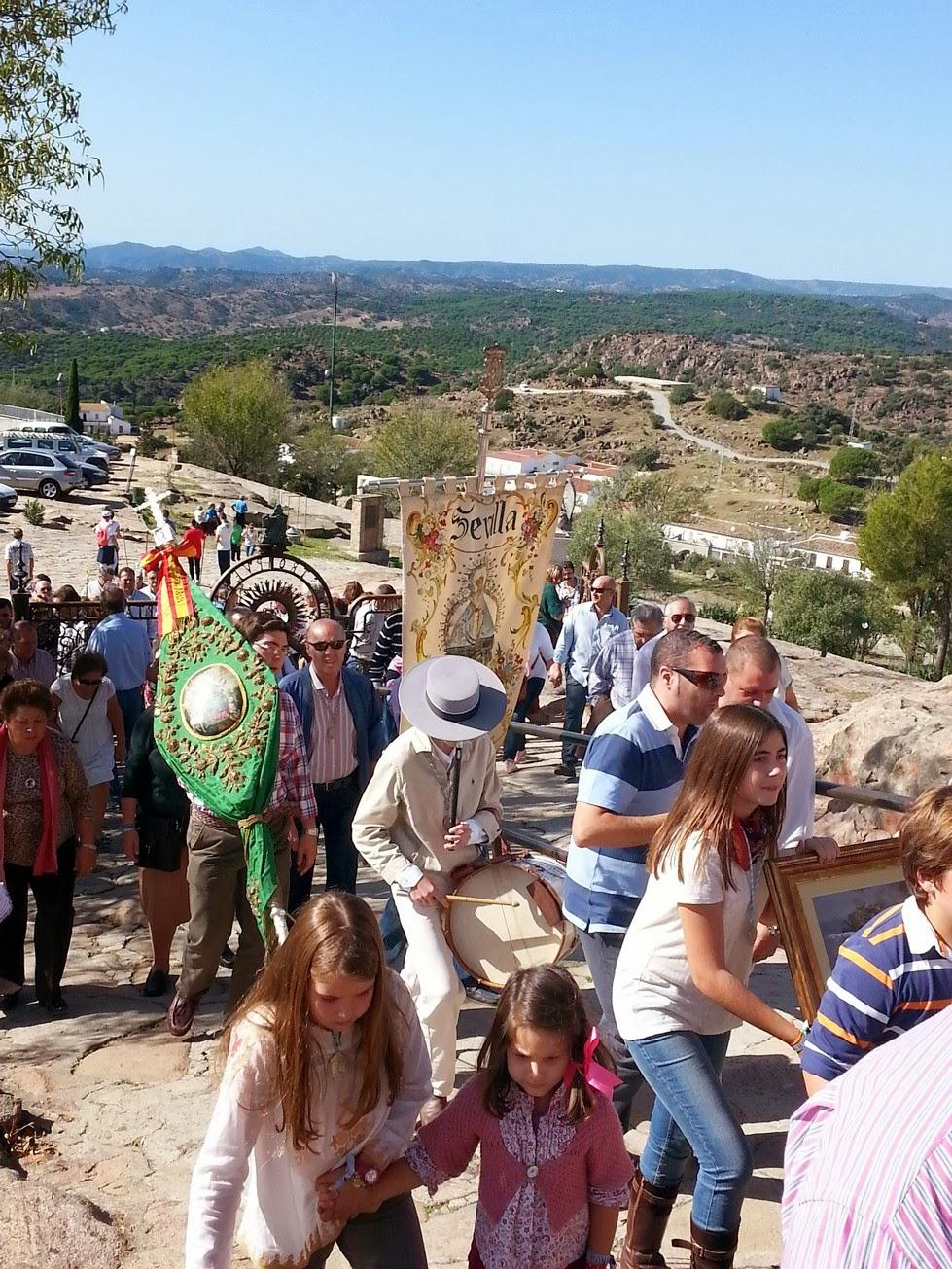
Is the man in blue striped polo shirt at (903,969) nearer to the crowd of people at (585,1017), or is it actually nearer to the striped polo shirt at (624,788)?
the crowd of people at (585,1017)

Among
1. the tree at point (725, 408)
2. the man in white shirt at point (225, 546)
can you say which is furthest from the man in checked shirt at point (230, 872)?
the tree at point (725, 408)

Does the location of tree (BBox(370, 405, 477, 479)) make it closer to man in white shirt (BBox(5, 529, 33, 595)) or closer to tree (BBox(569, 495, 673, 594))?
tree (BBox(569, 495, 673, 594))

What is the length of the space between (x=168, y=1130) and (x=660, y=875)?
2.30 m

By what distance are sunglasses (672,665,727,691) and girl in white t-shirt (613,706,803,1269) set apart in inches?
21.0

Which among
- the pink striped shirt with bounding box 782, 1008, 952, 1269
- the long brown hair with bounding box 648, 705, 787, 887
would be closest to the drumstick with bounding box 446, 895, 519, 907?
the long brown hair with bounding box 648, 705, 787, 887

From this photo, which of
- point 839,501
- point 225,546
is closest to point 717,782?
point 225,546

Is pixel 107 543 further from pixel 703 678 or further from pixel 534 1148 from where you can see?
pixel 534 1148

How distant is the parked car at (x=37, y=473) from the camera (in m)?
35.1

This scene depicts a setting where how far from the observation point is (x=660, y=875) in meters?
3.48

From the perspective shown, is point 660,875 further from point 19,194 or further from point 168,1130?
point 19,194

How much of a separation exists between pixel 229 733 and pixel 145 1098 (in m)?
1.48

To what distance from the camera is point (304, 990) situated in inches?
112

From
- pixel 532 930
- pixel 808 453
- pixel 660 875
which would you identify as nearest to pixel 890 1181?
pixel 660 875

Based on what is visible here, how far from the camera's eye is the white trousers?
4.47 m
